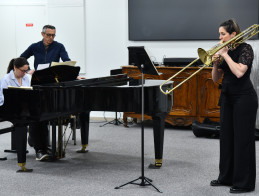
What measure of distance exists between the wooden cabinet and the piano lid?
7.15 feet

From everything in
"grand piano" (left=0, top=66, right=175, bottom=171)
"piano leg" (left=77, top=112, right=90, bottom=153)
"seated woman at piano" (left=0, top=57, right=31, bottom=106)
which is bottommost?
"piano leg" (left=77, top=112, right=90, bottom=153)

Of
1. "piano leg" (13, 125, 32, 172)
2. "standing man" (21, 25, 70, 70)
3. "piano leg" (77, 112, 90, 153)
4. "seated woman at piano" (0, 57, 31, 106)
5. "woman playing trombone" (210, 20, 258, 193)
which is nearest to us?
"woman playing trombone" (210, 20, 258, 193)

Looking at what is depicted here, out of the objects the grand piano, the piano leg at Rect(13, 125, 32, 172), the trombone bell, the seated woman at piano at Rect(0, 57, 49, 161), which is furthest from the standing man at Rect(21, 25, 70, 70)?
the trombone bell

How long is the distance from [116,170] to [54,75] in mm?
1173

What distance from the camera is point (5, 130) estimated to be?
4895mm

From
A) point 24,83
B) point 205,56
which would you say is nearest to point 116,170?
point 24,83

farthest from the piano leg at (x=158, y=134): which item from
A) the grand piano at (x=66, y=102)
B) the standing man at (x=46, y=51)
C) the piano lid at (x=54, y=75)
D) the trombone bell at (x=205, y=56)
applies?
the standing man at (x=46, y=51)

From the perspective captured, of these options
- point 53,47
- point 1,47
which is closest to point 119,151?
point 53,47

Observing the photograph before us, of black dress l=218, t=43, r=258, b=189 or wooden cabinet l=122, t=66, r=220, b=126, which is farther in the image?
wooden cabinet l=122, t=66, r=220, b=126

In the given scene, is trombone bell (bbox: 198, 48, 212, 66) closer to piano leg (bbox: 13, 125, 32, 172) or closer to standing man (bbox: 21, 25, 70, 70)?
piano leg (bbox: 13, 125, 32, 172)

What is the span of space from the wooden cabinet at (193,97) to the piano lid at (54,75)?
85.7 inches

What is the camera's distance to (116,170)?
462cm

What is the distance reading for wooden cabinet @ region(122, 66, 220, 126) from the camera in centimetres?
659

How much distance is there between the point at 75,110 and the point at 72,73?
484 mm
